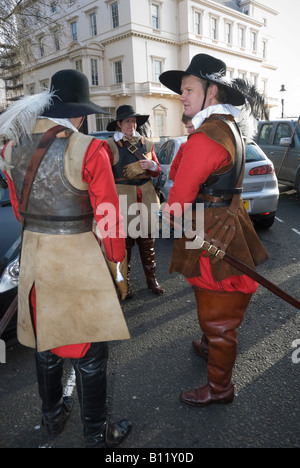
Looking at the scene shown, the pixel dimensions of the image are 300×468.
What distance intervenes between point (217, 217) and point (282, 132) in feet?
27.0

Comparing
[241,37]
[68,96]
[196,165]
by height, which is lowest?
[196,165]

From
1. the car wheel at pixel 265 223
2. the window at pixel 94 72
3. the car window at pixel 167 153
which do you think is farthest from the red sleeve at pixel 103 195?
the window at pixel 94 72

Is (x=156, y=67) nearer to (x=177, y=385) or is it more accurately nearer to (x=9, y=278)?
(x=9, y=278)

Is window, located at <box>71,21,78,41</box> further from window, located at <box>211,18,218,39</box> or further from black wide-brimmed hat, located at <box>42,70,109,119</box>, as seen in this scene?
black wide-brimmed hat, located at <box>42,70,109,119</box>

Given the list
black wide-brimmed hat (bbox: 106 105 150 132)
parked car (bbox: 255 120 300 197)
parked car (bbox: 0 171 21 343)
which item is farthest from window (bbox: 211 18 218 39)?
parked car (bbox: 0 171 21 343)

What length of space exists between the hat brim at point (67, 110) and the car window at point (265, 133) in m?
9.02

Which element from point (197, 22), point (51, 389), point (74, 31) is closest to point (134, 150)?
point (51, 389)

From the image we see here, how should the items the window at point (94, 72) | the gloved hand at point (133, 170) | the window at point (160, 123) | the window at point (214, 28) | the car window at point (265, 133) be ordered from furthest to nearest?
the window at point (214, 28)
the window at point (160, 123)
the window at point (94, 72)
the car window at point (265, 133)
the gloved hand at point (133, 170)

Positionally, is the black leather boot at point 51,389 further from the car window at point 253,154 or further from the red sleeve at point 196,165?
the car window at point 253,154

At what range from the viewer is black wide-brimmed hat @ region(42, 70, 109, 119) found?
175 cm

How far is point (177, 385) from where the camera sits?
2496 mm

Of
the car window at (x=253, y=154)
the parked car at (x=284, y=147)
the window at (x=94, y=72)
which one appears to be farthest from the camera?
the window at (x=94, y=72)

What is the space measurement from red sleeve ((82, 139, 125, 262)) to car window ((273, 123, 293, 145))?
8258 millimetres

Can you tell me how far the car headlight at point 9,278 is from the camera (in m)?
2.69
